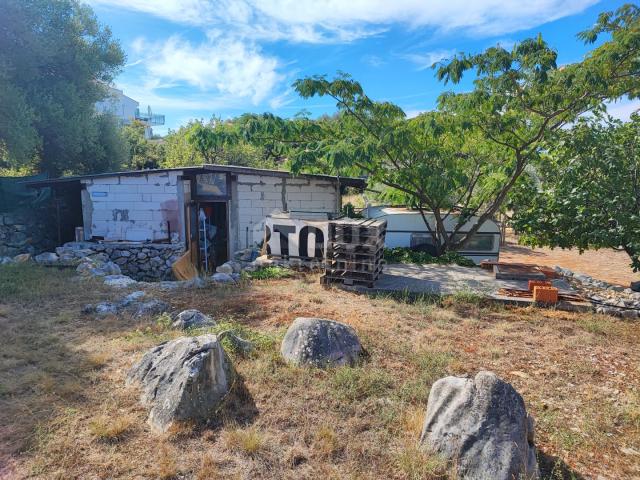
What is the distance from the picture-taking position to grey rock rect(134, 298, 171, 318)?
6666 millimetres

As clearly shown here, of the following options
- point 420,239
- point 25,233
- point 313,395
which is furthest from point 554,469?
point 25,233

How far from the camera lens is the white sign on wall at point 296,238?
32.7 ft

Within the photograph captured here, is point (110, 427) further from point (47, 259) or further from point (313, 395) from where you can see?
point (47, 259)

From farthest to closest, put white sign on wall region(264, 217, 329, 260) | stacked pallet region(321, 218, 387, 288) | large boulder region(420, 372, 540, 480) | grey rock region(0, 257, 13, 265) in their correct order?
Answer: grey rock region(0, 257, 13, 265), white sign on wall region(264, 217, 329, 260), stacked pallet region(321, 218, 387, 288), large boulder region(420, 372, 540, 480)

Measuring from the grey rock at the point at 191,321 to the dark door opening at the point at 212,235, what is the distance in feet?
22.3

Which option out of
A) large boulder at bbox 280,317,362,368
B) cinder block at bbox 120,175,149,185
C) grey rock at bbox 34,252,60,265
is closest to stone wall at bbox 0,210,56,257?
grey rock at bbox 34,252,60,265

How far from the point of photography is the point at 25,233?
12312mm

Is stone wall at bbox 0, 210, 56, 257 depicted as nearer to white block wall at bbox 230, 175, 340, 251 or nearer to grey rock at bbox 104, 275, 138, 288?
grey rock at bbox 104, 275, 138, 288

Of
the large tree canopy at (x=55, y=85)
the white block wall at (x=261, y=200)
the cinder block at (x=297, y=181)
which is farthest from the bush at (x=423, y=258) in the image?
the large tree canopy at (x=55, y=85)

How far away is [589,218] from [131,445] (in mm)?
9780

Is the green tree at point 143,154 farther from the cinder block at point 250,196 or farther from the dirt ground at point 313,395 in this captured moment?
the dirt ground at point 313,395

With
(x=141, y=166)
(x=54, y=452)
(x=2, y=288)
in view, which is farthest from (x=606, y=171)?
(x=141, y=166)

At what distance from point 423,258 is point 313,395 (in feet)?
26.4

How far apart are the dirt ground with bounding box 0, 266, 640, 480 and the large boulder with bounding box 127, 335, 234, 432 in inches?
5.2
